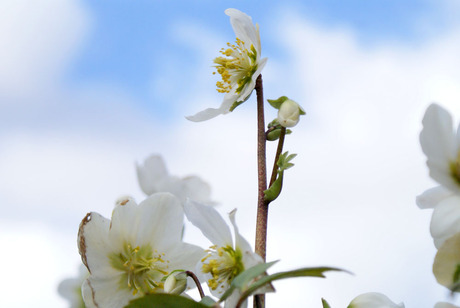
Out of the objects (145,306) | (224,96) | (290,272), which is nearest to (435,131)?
(290,272)

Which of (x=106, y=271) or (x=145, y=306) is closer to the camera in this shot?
(x=145, y=306)

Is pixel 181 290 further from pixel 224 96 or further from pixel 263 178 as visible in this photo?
pixel 224 96

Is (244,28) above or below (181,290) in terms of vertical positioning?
above

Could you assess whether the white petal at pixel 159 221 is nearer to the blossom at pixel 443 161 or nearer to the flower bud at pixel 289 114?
the flower bud at pixel 289 114

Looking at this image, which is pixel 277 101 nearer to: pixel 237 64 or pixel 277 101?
pixel 277 101

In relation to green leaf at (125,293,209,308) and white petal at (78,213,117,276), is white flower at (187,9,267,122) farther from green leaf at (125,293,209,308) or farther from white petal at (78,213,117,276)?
green leaf at (125,293,209,308)

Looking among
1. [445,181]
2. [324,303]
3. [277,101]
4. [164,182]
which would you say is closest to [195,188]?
[164,182]

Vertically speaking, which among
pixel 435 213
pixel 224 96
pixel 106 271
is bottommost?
pixel 106 271

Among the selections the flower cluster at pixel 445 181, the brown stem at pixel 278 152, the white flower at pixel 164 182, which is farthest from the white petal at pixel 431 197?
the white flower at pixel 164 182
